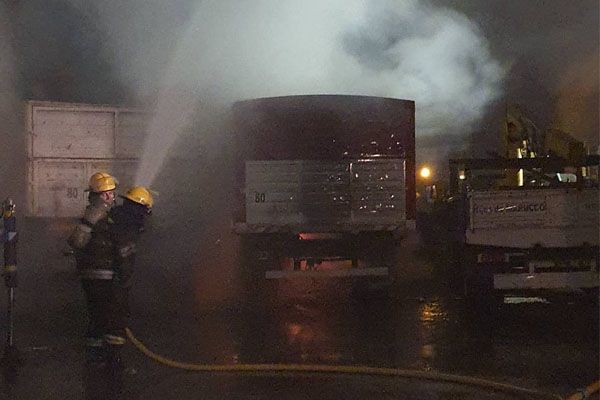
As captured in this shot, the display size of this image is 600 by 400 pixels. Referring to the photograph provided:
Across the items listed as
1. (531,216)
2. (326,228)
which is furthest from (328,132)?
(531,216)

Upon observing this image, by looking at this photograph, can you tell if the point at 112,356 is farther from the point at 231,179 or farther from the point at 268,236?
the point at 231,179

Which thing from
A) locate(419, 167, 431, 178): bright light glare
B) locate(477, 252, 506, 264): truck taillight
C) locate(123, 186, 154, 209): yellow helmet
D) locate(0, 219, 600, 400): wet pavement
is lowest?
locate(0, 219, 600, 400): wet pavement

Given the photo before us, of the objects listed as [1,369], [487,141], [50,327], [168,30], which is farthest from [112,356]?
[487,141]

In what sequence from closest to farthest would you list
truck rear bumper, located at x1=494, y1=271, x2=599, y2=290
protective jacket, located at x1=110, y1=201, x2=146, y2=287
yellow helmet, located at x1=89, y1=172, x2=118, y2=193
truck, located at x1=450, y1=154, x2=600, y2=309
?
protective jacket, located at x1=110, y1=201, x2=146, y2=287 → yellow helmet, located at x1=89, y1=172, x2=118, y2=193 → truck rear bumper, located at x1=494, y1=271, x2=599, y2=290 → truck, located at x1=450, y1=154, x2=600, y2=309

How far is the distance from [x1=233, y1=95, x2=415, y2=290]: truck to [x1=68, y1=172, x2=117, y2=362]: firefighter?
15.2ft

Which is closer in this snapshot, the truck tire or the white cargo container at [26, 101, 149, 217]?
the truck tire

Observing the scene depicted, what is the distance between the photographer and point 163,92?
621 inches

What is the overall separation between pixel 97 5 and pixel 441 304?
9524 millimetres

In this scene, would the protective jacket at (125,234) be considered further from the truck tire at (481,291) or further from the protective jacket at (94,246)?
the truck tire at (481,291)

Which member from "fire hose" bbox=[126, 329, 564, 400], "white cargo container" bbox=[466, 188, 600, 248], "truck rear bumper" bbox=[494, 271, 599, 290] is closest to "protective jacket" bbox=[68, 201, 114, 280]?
"fire hose" bbox=[126, 329, 564, 400]

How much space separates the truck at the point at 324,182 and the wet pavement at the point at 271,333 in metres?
0.63

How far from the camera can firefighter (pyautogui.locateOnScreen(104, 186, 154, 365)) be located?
6586 mm

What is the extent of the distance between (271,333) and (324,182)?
10.4 feet

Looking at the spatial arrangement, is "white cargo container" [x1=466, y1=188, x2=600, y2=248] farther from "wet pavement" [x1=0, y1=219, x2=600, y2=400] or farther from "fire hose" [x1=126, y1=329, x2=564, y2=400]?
"fire hose" [x1=126, y1=329, x2=564, y2=400]
